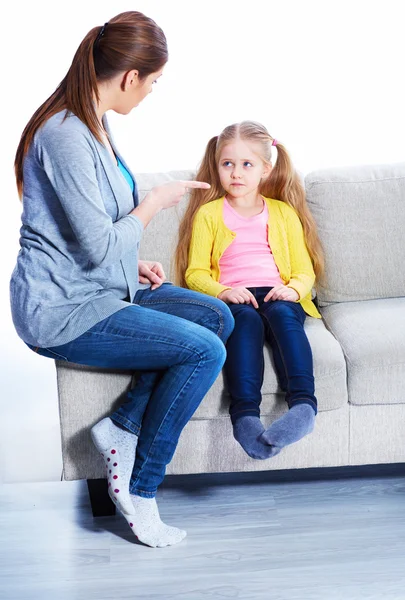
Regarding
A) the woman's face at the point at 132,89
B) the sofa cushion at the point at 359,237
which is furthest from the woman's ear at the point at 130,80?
the sofa cushion at the point at 359,237

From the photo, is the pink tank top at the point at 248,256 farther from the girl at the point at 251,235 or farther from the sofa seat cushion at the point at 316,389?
the sofa seat cushion at the point at 316,389

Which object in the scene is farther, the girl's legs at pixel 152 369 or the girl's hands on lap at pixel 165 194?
the girl's hands on lap at pixel 165 194

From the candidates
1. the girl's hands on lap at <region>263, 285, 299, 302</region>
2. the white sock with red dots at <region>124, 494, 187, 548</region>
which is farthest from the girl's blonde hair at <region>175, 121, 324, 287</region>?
the white sock with red dots at <region>124, 494, 187, 548</region>

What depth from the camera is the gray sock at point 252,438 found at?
6.61ft

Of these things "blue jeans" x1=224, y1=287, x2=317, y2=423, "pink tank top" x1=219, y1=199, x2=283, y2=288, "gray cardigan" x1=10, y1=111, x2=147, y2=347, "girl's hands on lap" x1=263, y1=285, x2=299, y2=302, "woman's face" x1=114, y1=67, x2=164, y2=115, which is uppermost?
"woman's face" x1=114, y1=67, x2=164, y2=115

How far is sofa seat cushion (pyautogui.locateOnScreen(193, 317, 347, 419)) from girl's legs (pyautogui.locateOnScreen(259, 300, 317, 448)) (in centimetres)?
3

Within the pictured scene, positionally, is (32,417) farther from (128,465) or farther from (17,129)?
(17,129)

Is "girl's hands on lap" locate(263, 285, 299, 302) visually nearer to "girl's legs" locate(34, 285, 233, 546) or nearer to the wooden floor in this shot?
"girl's legs" locate(34, 285, 233, 546)

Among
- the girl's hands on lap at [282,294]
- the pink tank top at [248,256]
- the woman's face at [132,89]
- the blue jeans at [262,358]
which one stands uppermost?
the woman's face at [132,89]

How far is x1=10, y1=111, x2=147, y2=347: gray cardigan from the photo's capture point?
187cm

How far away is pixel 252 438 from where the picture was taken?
202 centimetres

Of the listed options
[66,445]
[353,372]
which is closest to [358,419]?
[353,372]

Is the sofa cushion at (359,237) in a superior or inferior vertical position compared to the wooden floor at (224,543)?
superior

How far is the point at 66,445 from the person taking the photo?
7.11ft
